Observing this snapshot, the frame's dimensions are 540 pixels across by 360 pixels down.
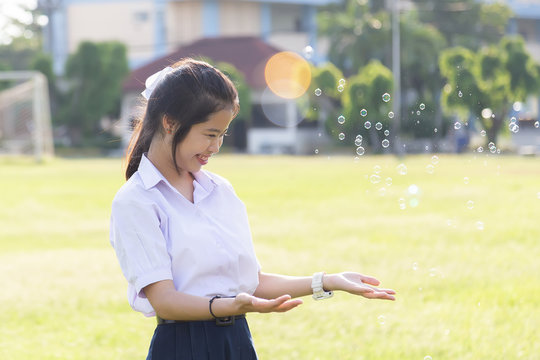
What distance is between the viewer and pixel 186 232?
2.43 metres

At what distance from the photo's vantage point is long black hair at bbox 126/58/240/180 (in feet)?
8.07

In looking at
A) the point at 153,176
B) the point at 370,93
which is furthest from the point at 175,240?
the point at 370,93

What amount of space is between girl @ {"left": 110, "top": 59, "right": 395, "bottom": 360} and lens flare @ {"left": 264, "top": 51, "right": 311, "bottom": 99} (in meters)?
33.2

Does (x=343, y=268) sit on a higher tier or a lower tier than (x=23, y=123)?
higher

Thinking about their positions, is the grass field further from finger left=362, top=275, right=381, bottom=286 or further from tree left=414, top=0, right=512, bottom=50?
tree left=414, top=0, right=512, bottom=50

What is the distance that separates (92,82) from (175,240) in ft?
114

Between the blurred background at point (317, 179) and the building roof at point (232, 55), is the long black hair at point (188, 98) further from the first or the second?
the building roof at point (232, 55)

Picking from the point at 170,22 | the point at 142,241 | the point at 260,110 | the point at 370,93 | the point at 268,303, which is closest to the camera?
the point at 268,303

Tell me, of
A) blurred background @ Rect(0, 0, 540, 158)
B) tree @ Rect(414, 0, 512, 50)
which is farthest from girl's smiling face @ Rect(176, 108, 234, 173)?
tree @ Rect(414, 0, 512, 50)

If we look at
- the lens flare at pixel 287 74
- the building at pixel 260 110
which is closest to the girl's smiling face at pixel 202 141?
the building at pixel 260 110

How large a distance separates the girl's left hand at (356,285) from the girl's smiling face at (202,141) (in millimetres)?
510

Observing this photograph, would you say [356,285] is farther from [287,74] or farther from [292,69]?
[287,74]

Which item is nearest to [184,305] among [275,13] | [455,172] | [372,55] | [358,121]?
[455,172]

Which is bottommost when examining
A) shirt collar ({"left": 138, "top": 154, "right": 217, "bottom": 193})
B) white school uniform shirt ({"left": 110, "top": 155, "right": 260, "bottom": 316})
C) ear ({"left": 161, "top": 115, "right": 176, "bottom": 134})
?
white school uniform shirt ({"left": 110, "top": 155, "right": 260, "bottom": 316})
